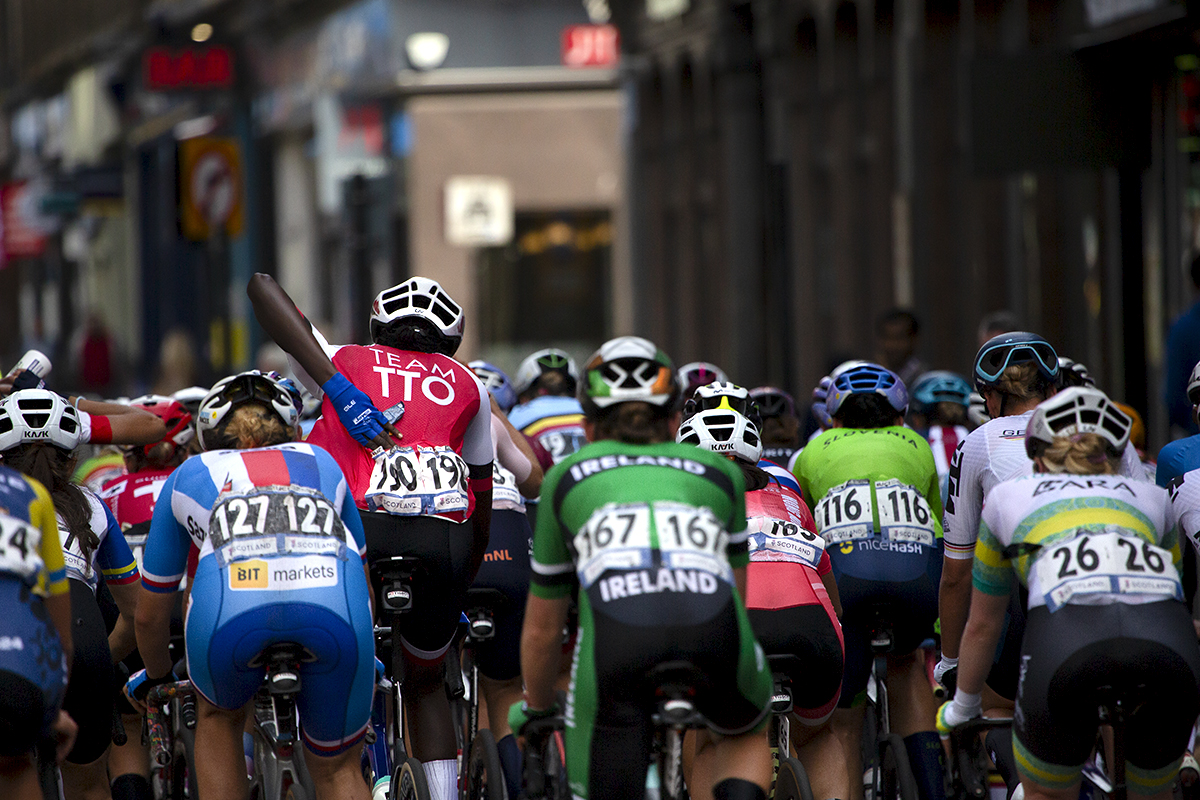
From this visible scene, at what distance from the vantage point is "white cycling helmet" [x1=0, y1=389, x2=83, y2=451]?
6.85 m

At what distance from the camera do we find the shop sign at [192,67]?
30.4 metres

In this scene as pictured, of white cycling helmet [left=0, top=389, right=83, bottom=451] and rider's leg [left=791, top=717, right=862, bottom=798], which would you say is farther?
rider's leg [left=791, top=717, right=862, bottom=798]

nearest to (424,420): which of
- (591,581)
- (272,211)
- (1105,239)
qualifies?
(591,581)

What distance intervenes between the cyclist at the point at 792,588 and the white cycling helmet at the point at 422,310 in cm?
93

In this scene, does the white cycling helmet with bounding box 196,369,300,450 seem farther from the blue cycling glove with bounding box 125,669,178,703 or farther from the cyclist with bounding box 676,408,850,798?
the cyclist with bounding box 676,408,850,798

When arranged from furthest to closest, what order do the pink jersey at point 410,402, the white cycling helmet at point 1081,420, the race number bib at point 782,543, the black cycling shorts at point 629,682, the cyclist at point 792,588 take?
the pink jersey at point 410,402 < the race number bib at point 782,543 < the cyclist at point 792,588 < the white cycling helmet at point 1081,420 < the black cycling shorts at point 629,682

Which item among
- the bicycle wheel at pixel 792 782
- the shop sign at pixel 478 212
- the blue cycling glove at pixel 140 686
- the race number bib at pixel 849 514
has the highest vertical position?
the shop sign at pixel 478 212

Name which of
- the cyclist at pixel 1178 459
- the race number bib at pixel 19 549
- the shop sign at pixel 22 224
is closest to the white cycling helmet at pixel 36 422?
the race number bib at pixel 19 549

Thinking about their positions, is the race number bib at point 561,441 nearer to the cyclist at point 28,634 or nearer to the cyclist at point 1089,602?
the cyclist at point 1089,602

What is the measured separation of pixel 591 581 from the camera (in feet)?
18.6

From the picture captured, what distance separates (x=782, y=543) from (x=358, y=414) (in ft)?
5.09

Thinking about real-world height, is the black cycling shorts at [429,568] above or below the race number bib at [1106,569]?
above

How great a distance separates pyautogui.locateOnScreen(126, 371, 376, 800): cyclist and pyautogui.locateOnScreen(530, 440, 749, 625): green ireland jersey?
0.95 m

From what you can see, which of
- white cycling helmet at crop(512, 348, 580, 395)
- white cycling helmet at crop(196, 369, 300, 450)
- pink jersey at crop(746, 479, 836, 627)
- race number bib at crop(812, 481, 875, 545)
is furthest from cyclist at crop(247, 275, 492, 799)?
white cycling helmet at crop(512, 348, 580, 395)
